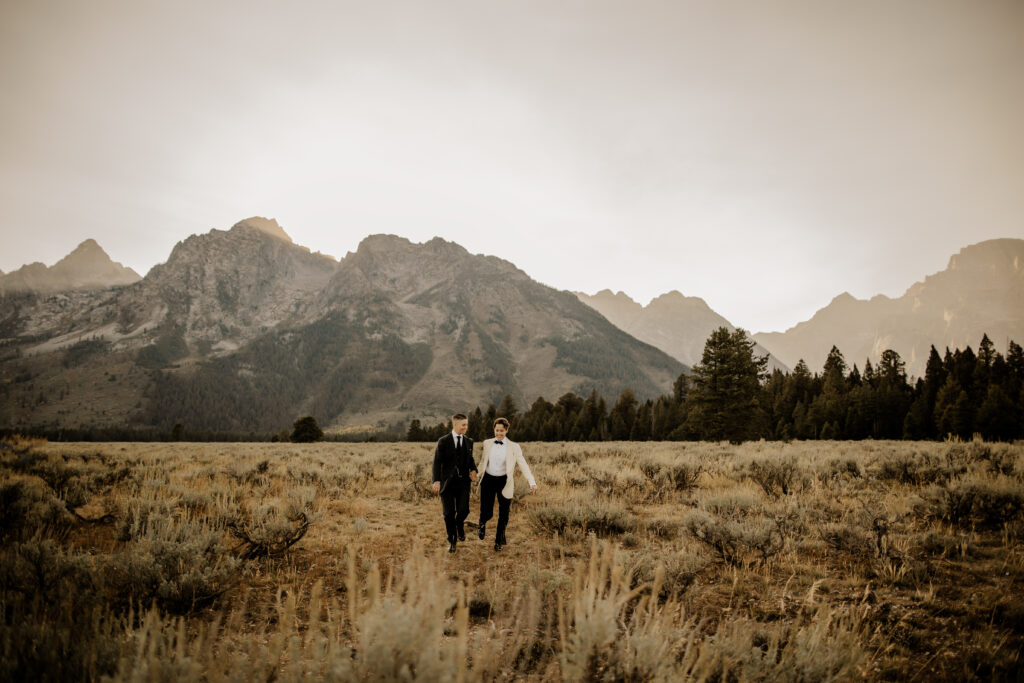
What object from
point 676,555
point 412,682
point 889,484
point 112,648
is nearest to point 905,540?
→ point 676,555

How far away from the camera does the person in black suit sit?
24.0 feet

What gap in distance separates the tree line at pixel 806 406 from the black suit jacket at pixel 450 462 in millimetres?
25774

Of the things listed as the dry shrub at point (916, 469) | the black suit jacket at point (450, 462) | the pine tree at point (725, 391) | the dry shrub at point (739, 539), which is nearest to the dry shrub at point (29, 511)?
the black suit jacket at point (450, 462)

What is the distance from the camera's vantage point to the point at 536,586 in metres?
5.10

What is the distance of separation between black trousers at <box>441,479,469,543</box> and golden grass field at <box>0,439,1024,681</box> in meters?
0.44

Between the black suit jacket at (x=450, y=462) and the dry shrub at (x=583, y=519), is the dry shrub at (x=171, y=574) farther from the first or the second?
the dry shrub at (x=583, y=519)

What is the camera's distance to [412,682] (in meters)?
2.24

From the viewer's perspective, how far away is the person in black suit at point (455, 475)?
24.0 feet

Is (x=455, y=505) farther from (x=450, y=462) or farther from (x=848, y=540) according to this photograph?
(x=848, y=540)

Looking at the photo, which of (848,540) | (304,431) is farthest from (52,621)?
(304,431)

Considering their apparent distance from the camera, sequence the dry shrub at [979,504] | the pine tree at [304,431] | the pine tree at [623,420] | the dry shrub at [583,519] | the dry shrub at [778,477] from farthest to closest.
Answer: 1. the pine tree at [623,420]
2. the pine tree at [304,431]
3. the dry shrub at [778,477]
4. the dry shrub at [583,519]
5. the dry shrub at [979,504]

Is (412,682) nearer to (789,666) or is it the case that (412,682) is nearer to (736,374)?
(789,666)

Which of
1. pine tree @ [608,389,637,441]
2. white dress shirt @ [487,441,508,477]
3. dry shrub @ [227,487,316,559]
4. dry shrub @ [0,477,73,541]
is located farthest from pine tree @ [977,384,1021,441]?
dry shrub @ [0,477,73,541]

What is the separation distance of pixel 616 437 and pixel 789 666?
228 feet
